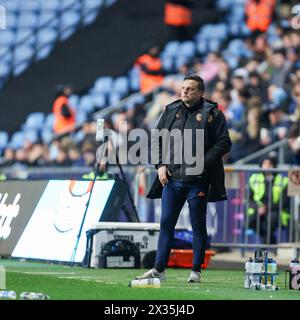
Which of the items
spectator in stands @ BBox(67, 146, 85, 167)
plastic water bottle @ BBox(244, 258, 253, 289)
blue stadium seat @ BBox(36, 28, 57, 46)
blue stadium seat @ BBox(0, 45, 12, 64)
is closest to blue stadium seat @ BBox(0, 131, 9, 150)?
blue stadium seat @ BBox(0, 45, 12, 64)

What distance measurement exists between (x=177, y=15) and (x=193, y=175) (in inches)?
759

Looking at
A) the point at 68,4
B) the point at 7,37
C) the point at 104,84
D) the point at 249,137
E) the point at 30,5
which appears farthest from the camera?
the point at 7,37

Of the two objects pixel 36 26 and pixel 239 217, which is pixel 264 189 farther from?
pixel 36 26

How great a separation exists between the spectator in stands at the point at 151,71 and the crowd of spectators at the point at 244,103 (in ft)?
1.51

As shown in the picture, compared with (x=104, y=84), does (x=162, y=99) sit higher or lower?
lower

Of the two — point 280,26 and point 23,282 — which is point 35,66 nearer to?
point 280,26

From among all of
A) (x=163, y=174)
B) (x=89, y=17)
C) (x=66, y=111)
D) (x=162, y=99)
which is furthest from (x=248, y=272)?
(x=89, y=17)

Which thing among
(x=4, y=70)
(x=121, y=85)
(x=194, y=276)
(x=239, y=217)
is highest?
(x=4, y=70)

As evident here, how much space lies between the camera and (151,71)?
30.3 meters

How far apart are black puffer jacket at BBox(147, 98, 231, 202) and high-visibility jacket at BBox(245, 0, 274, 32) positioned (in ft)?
53.0

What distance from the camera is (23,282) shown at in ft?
38.2

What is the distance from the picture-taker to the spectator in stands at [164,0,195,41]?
30844 millimetres

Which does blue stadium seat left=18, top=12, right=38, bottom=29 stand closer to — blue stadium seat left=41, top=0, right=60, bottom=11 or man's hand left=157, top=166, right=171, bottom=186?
blue stadium seat left=41, top=0, right=60, bottom=11
